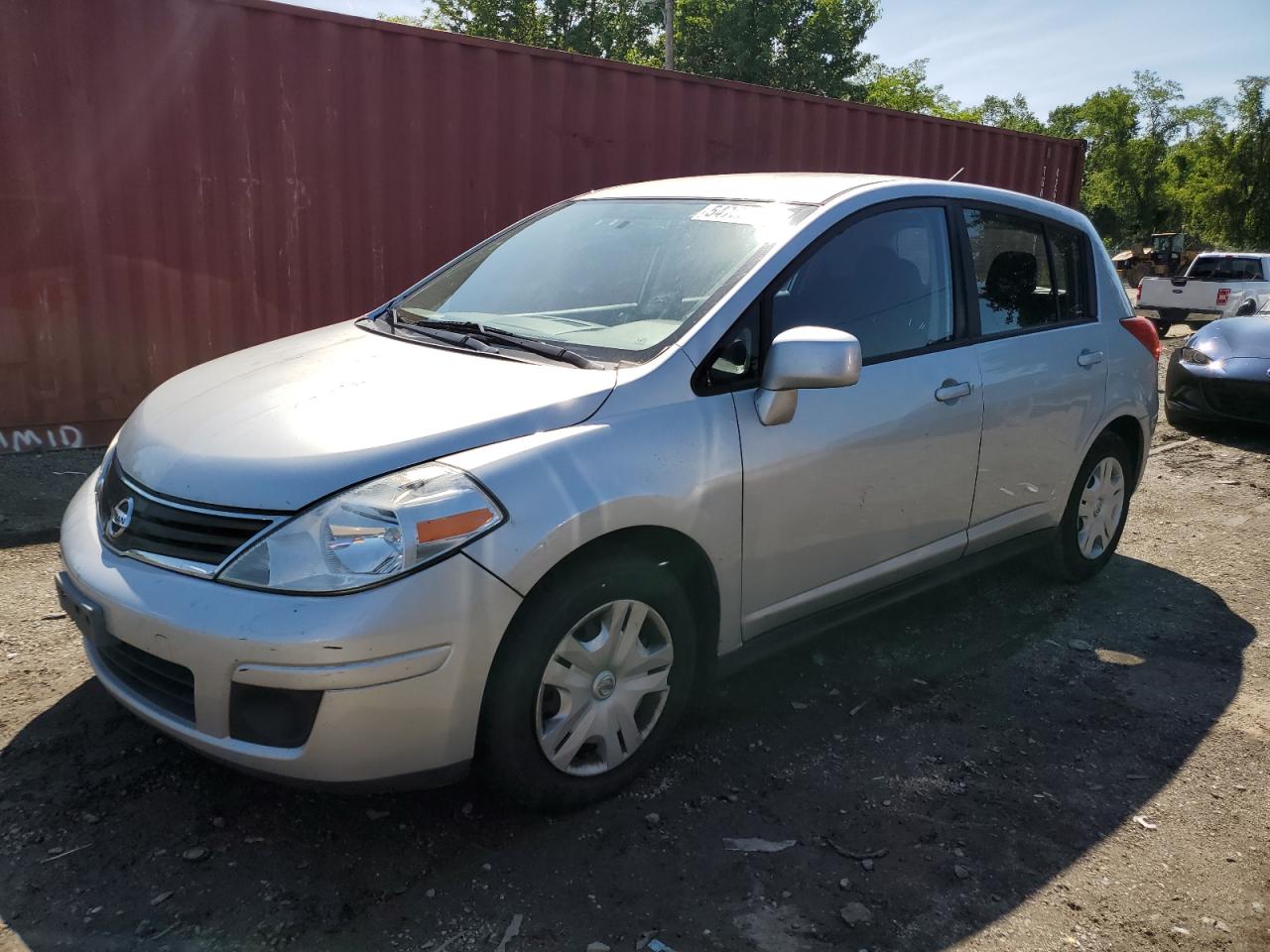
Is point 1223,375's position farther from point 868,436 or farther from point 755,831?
point 755,831

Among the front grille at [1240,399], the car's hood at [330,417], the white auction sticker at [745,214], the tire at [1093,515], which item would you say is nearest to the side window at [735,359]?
the car's hood at [330,417]

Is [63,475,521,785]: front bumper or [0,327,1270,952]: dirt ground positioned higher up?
[63,475,521,785]: front bumper

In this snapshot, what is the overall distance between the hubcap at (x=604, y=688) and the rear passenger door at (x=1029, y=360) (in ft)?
5.19

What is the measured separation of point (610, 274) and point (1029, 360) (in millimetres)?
1685

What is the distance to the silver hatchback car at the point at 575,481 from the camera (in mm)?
2180

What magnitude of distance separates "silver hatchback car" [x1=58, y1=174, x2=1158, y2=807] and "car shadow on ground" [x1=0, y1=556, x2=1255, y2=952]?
0.83 ft

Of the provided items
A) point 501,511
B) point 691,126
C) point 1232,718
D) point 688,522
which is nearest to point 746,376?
point 688,522

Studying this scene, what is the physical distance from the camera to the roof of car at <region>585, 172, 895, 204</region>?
129 inches

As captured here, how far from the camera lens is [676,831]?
260cm

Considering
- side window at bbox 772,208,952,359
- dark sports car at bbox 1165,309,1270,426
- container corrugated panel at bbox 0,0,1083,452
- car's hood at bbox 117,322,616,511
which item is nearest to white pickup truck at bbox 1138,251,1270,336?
dark sports car at bbox 1165,309,1270,426

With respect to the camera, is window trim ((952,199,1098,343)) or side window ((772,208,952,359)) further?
window trim ((952,199,1098,343))

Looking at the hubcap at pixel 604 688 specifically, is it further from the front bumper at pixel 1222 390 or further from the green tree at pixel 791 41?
the green tree at pixel 791 41

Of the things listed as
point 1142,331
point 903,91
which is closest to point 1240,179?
point 903,91

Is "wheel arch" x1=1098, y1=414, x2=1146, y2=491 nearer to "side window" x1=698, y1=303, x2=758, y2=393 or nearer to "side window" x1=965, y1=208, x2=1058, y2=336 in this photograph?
"side window" x1=965, y1=208, x2=1058, y2=336
